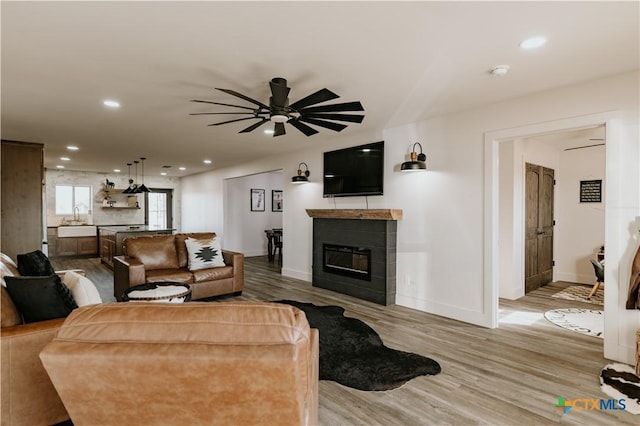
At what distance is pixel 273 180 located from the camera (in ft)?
33.2

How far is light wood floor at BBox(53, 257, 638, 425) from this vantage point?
7.05 ft

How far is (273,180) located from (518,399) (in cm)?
858

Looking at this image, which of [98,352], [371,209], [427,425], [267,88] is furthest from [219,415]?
[371,209]

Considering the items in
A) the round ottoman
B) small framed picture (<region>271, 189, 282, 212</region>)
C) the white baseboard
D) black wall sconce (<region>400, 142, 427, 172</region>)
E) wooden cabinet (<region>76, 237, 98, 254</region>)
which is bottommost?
the white baseboard

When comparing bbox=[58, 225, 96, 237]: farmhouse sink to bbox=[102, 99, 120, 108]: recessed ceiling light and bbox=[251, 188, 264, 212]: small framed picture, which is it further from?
bbox=[102, 99, 120, 108]: recessed ceiling light

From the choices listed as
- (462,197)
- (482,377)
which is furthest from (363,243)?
(482,377)

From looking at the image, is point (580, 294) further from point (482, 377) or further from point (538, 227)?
point (482, 377)

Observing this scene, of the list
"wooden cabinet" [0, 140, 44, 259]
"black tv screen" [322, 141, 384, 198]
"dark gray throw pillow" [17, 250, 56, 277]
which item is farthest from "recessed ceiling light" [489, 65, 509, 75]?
"wooden cabinet" [0, 140, 44, 259]

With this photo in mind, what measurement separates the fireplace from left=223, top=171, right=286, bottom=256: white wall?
441 cm

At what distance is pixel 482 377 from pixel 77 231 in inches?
411

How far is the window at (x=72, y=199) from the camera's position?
9.70 m

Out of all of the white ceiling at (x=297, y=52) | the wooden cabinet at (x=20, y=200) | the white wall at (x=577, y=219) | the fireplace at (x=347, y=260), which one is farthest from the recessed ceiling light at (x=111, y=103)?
the white wall at (x=577, y=219)

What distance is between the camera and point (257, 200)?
32.4 ft

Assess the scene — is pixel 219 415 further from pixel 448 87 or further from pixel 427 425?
pixel 448 87
